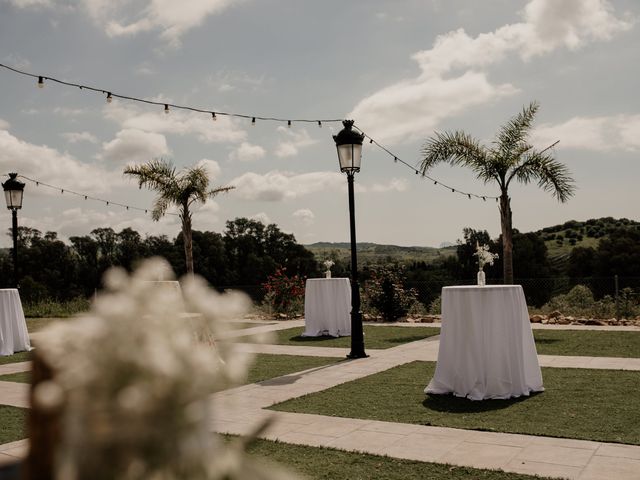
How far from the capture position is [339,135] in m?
11.2

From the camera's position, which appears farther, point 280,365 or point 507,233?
point 507,233

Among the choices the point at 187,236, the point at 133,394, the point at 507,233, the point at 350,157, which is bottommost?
the point at 133,394

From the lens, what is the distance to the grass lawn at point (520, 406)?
5708 mm

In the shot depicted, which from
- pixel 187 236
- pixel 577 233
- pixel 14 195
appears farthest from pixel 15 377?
pixel 577 233

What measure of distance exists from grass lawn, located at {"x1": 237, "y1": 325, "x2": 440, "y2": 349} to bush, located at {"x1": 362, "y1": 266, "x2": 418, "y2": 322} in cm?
185

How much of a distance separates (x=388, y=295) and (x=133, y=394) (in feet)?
56.7

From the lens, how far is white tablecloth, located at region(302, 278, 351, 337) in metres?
14.7

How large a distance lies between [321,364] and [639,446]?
19.2ft

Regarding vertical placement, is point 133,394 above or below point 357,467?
above

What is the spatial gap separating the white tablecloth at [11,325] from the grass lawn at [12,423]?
6.19 metres

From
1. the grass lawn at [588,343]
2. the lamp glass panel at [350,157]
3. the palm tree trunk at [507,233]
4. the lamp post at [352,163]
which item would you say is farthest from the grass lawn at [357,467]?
the palm tree trunk at [507,233]

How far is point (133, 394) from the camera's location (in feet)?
2.87

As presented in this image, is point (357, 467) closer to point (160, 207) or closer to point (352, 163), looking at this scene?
point (352, 163)

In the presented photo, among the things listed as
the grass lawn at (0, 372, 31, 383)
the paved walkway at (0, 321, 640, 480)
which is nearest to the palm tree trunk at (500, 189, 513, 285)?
the paved walkway at (0, 321, 640, 480)
